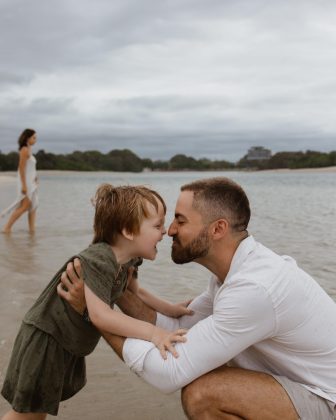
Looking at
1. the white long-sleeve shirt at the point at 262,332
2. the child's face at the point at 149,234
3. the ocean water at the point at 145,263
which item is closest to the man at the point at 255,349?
the white long-sleeve shirt at the point at 262,332

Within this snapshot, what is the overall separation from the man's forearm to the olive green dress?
339mm

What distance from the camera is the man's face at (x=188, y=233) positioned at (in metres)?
2.73

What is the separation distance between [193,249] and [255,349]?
0.56 m

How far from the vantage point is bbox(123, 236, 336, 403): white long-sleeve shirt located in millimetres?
2350

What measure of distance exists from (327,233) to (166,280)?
5304mm

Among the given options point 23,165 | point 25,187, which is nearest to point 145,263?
point 25,187

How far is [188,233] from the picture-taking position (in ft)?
9.05

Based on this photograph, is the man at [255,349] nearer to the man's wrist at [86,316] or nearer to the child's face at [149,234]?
the man's wrist at [86,316]

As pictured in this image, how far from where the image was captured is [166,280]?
21.8ft

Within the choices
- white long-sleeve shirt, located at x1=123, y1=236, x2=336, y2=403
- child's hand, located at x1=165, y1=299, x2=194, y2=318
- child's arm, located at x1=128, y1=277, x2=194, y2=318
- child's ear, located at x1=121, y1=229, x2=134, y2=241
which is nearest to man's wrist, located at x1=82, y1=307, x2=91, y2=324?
white long-sleeve shirt, located at x1=123, y1=236, x2=336, y2=403

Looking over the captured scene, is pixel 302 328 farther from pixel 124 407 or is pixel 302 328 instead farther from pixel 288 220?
pixel 288 220

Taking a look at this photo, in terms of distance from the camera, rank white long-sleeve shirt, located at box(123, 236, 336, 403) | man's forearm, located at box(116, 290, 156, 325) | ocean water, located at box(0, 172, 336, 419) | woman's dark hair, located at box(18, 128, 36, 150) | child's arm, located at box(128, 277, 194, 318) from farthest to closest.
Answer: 1. woman's dark hair, located at box(18, 128, 36, 150)
2. ocean water, located at box(0, 172, 336, 419)
3. child's arm, located at box(128, 277, 194, 318)
4. man's forearm, located at box(116, 290, 156, 325)
5. white long-sleeve shirt, located at box(123, 236, 336, 403)

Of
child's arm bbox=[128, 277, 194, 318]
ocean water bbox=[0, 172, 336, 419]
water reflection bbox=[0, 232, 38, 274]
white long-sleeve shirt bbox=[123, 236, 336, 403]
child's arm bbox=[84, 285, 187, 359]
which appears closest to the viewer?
white long-sleeve shirt bbox=[123, 236, 336, 403]

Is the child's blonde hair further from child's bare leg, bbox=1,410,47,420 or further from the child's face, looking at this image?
child's bare leg, bbox=1,410,47,420
